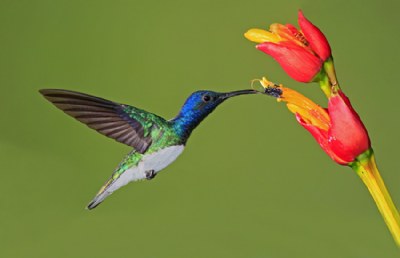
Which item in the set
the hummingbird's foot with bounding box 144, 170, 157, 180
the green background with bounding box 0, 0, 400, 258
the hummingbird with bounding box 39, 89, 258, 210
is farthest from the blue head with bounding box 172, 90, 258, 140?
the green background with bounding box 0, 0, 400, 258

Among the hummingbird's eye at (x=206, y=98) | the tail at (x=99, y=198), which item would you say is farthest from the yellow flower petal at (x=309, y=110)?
the tail at (x=99, y=198)

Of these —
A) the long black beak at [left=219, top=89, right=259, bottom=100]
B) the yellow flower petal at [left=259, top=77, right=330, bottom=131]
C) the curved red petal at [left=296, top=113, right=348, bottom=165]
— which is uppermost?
the long black beak at [left=219, top=89, right=259, bottom=100]

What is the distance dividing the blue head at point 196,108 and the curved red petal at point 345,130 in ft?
1.00

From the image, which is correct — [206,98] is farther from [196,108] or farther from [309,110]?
[309,110]

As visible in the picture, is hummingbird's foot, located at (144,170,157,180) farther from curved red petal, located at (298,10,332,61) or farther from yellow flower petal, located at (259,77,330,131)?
curved red petal, located at (298,10,332,61)

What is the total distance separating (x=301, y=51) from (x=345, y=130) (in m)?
0.16

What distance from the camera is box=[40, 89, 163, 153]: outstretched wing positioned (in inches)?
48.7

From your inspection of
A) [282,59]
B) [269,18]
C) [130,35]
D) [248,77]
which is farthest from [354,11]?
[282,59]

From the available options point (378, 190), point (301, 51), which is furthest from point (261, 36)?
point (378, 190)

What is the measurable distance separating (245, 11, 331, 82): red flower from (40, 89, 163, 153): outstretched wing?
1.19ft

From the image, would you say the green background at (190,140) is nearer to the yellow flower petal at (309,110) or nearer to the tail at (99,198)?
the tail at (99,198)

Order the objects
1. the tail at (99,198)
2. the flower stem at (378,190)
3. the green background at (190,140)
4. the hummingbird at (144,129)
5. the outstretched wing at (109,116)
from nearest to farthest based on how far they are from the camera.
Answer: the flower stem at (378,190) → the outstretched wing at (109,116) → the hummingbird at (144,129) → the tail at (99,198) → the green background at (190,140)

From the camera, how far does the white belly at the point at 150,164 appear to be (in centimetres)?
143

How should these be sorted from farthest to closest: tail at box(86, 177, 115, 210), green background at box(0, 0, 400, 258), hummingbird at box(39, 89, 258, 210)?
green background at box(0, 0, 400, 258) < tail at box(86, 177, 115, 210) < hummingbird at box(39, 89, 258, 210)
